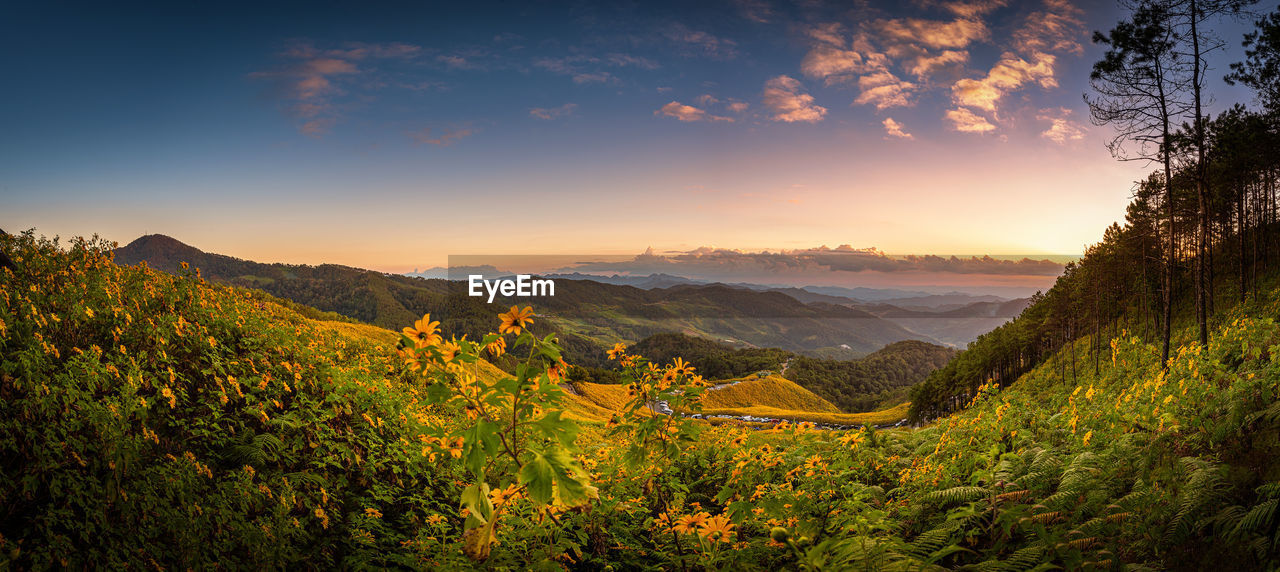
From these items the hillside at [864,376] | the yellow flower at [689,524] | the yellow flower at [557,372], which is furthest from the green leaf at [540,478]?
the hillside at [864,376]

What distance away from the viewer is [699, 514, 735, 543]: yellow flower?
3.86 metres

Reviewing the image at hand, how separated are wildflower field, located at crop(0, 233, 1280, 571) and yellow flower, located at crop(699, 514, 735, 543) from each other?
0.02 meters

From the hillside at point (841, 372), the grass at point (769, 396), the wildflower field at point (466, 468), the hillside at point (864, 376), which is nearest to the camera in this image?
the wildflower field at point (466, 468)

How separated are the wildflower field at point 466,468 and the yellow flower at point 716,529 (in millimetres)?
18

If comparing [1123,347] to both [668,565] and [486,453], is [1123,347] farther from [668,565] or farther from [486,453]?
[486,453]

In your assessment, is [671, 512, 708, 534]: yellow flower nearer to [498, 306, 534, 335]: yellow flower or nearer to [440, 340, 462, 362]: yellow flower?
[498, 306, 534, 335]: yellow flower

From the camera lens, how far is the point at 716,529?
12.8 ft

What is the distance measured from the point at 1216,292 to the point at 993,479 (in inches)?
1828

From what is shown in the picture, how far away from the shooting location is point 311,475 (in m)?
5.03

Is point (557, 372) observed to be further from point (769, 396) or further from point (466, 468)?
point (769, 396)

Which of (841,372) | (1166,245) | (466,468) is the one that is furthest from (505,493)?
(841,372)

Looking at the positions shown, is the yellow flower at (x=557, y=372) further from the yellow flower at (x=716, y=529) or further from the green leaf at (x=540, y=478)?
the yellow flower at (x=716, y=529)

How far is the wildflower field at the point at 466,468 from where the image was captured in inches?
133

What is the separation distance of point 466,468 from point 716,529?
6.29ft
